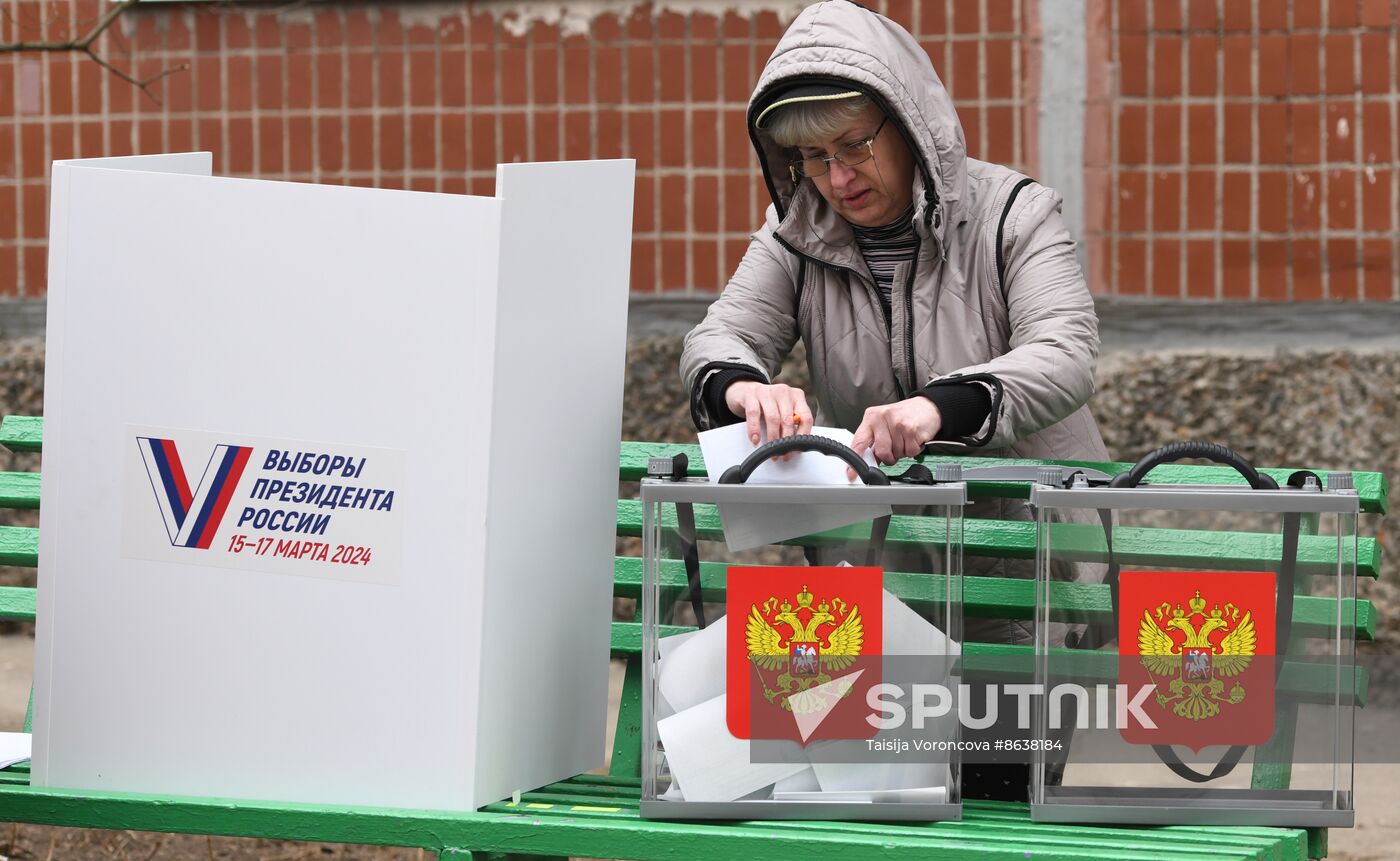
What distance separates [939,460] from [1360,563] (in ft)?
2.23

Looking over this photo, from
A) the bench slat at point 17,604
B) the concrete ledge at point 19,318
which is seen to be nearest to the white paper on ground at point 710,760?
the bench slat at point 17,604

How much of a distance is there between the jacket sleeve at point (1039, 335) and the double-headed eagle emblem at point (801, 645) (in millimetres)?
372

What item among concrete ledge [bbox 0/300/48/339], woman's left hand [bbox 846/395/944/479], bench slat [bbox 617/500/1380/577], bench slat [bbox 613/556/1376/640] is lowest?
bench slat [bbox 613/556/1376/640]

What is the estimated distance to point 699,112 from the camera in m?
5.16

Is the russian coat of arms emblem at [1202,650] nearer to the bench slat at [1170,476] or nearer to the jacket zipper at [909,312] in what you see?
the bench slat at [1170,476]

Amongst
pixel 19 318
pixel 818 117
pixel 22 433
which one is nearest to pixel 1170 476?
pixel 818 117

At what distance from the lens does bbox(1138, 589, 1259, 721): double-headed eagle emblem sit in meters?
2.27

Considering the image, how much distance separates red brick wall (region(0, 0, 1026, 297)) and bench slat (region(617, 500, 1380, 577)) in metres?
2.60

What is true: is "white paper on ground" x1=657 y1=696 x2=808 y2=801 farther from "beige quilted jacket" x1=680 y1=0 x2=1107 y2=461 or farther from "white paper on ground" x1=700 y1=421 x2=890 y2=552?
"beige quilted jacket" x1=680 y1=0 x2=1107 y2=461

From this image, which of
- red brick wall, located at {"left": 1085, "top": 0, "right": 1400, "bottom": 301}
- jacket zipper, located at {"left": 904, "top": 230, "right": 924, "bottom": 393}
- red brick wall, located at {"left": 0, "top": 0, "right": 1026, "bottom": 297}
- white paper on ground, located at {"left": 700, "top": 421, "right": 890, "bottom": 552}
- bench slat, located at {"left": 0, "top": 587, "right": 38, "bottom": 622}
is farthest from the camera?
red brick wall, located at {"left": 0, "top": 0, "right": 1026, "bottom": 297}

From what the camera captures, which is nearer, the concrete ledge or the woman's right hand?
the woman's right hand

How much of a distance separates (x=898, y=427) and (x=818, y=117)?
536 millimetres

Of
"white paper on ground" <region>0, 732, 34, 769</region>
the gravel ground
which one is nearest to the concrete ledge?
the gravel ground

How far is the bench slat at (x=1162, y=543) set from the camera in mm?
2342
